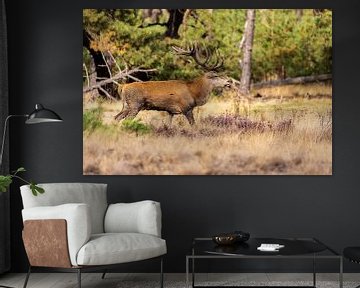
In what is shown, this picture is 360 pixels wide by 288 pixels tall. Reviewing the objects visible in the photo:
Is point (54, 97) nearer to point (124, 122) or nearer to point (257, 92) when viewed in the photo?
point (124, 122)

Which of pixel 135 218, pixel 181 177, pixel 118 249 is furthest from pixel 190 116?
pixel 118 249

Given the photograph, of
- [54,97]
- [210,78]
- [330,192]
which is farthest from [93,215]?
[330,192]

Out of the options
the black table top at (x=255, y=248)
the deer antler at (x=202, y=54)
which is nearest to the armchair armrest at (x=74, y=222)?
the black table top at (x=255, y=248)

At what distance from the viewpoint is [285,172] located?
5.60m

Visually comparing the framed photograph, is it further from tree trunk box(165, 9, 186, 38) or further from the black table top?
the black table top

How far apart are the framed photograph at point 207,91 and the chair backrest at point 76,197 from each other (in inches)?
19.1

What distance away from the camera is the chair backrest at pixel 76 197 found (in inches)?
190

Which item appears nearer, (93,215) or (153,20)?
(93,215)

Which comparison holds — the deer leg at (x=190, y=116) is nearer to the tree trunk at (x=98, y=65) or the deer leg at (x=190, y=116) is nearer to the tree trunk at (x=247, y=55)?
the tree trunk at (x=247, y=55)

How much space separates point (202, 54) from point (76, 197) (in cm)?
170

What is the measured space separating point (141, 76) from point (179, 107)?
436 millimetres

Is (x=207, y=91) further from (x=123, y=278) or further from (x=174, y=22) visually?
(x=123, y=278)

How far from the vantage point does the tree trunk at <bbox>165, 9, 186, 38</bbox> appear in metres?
5.65

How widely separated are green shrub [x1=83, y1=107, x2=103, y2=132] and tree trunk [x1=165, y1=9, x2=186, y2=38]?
3.02 feet
